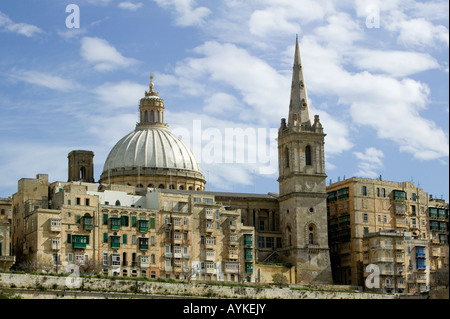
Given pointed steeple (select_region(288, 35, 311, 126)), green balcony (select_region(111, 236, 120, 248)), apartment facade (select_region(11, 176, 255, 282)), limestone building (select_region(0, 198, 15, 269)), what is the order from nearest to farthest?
limestone building (select_region(0, 198, 15, 269)), apartment facade (select_region(11, 176, 255, 282)), green balcony (select_region(111, 236, 120, 248)), pointed steeple (select_region(288, 35, 311, 126))

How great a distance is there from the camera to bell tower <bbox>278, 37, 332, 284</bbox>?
134 m

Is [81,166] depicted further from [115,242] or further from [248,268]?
[248,268]

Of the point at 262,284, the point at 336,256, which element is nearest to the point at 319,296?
the point at 262,284

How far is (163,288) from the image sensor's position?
118062mm

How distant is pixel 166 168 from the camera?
14512cm

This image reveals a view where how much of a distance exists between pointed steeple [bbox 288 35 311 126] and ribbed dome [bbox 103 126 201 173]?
47.1 feet

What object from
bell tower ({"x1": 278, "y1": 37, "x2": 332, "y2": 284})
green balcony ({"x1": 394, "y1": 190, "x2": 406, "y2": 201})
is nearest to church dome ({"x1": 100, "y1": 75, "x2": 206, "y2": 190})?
bell tower ({"x1": 278, "y1": 37, "x2": 332, "y2": 284})

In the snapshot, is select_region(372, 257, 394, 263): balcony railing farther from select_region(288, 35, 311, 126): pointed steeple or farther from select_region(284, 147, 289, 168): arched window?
select_region(288, 35, 311, 126): pointed steeple

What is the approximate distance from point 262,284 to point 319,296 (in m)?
5.38

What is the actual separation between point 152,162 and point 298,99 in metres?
17.2

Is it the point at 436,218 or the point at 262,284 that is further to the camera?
the point at 436,218

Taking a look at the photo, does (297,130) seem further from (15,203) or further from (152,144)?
(15,203)

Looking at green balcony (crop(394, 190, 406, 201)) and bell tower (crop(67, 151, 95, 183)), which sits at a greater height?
bell tower (crop(67, 151, 95, 183))
